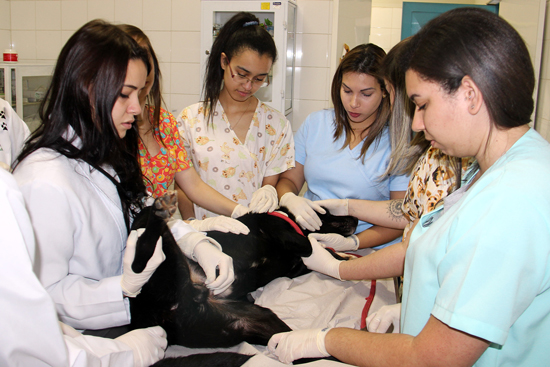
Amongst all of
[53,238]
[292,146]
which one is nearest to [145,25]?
[292,146]

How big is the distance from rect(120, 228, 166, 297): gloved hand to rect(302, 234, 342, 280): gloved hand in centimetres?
68

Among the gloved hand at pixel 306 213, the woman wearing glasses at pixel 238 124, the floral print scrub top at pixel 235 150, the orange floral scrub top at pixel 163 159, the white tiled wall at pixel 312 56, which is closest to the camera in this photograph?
the orange floral scrub top at pixel 163 159

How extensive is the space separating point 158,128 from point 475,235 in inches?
57.5

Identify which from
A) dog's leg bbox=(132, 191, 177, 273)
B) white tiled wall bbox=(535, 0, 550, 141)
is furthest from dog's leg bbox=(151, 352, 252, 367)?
white tiled wall bbox=(535, 0, 550, 141)

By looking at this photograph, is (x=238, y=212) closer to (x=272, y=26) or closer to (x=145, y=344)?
(x=145, y=344)

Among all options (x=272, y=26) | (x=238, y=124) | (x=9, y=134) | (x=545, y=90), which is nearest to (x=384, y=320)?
(x=238, y=124)

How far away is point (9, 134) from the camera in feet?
5.67

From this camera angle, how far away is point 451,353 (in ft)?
2.66

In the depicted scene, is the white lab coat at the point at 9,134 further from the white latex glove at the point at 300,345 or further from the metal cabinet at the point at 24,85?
the metal cabinet at the point at 24,85

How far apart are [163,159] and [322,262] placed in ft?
2.78

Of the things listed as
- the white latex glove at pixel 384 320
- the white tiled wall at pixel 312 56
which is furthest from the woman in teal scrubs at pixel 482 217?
the white tiled wall at pixel 312 56

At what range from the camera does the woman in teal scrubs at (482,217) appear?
74 cm

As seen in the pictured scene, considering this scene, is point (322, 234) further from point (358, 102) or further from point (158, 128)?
point (158, 128)

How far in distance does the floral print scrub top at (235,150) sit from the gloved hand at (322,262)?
28.5 inches
